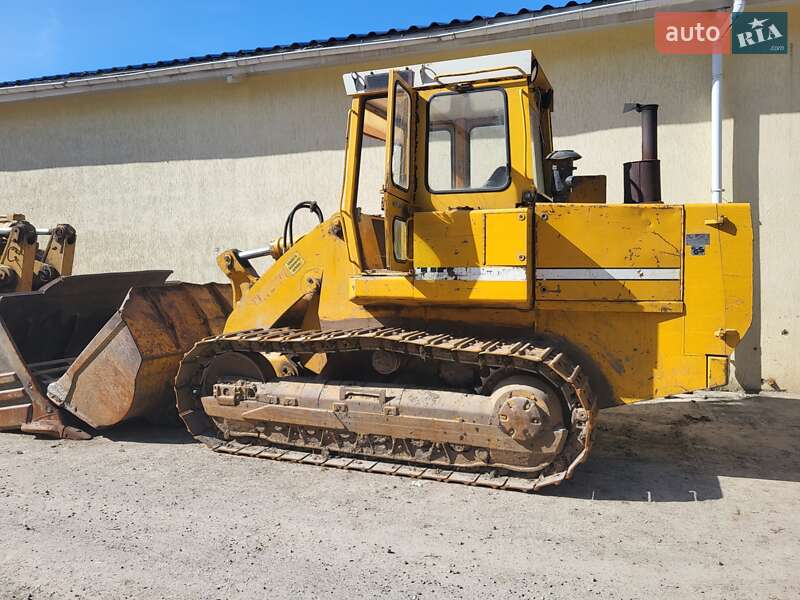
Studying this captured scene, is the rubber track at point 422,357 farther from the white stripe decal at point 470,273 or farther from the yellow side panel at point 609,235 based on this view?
the yellow side panel at point 609,235

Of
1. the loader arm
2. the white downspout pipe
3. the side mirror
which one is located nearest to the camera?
the side mirror

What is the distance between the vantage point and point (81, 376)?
5.29m

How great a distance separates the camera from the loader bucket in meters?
5.23

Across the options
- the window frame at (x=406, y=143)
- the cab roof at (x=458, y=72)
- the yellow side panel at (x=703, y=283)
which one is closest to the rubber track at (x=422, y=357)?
the yellow side panel at (x=703, y=283)

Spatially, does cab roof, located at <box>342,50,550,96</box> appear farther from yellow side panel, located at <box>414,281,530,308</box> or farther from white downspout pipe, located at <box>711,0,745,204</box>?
white downspout pipe, located at <box>711,0,745,204</box>

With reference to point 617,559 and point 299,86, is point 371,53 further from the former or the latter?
point 617,559

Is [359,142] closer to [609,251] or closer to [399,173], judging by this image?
[399,173]

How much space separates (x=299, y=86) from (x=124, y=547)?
693 centimetres

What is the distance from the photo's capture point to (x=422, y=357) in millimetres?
4445

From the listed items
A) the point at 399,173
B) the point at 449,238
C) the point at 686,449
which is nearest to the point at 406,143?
the point at 399,173

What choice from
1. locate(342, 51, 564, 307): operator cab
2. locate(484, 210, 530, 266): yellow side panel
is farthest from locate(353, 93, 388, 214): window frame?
locate(484, 210, 530, 266): yellow side panel

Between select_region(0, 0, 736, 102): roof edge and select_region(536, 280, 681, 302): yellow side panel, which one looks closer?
select_region(536, 280, 681, 302): yellow side panel

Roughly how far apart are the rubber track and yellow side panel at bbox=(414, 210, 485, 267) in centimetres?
54

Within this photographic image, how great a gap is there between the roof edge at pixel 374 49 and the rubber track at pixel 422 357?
4.58m
